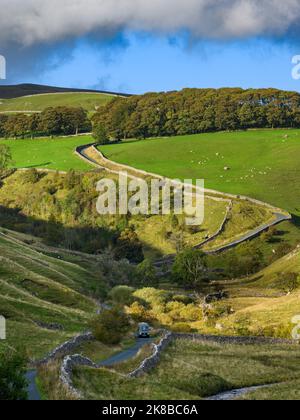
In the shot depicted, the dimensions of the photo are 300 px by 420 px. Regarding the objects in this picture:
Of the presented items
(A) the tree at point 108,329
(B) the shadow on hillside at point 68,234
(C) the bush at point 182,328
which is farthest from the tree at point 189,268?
(A) the tree at point 108,329

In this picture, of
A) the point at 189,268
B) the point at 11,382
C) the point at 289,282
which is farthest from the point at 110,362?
the point at 189,268

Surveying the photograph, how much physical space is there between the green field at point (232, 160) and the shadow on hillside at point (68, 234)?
92.8ft

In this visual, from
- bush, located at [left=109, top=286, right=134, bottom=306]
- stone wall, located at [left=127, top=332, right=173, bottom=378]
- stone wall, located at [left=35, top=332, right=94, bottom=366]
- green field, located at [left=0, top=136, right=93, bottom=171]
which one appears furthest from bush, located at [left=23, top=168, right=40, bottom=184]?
stone wall, located at [left=35, top=332, right=94, bottom=366]

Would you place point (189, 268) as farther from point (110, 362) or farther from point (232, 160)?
point (232, 160)

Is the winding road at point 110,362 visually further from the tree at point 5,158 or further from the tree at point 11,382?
the tree at point 5,158

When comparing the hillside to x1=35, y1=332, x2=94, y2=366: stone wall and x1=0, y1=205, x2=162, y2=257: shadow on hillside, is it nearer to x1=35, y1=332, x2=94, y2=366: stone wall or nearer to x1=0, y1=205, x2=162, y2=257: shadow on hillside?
x1=35, y1=332, x2=94, y2=366: stone wall

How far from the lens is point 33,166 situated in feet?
599

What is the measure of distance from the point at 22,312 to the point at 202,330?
20372 millimetres

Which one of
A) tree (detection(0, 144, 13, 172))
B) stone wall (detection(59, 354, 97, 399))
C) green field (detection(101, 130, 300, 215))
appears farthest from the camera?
tree (detection(0, 144, 13, 172))

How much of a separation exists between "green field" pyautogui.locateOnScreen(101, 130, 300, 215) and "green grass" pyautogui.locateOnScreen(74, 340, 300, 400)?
83.1 metres

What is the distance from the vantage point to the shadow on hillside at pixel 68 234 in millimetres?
125438

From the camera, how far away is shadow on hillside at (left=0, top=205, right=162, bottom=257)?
125m
